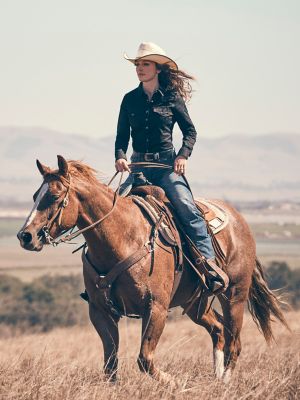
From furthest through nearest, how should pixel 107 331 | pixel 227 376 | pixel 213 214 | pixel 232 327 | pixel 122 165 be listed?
pixel 232 327, pixel 213 214, pixel 227 376, pixel 122 165, pixel 107 331

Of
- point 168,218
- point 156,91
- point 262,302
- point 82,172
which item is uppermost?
point 156,91

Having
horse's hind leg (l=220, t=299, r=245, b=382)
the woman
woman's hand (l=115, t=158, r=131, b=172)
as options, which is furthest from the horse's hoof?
horse's hind leg (l=220, t=299, r=245, b=382)

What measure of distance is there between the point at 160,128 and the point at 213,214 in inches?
60.5

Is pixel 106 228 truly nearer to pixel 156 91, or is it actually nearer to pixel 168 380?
pixel 168 380

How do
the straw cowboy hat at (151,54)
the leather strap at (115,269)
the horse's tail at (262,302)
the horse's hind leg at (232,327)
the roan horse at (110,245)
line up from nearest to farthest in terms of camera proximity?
1. the roan horse at (110,245)
2. the leather strap at (115,269)
3. the straw cowboy hat at (151,54)
4. the horse's hind leg at (232,327)
5. the horse's tail at (262,302)

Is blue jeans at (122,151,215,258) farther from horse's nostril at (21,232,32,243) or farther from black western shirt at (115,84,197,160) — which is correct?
horse's nostril at (21,232,32,243)

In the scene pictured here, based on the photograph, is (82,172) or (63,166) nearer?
(63,166)

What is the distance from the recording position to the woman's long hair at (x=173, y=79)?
1146 cm

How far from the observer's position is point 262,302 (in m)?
13.9

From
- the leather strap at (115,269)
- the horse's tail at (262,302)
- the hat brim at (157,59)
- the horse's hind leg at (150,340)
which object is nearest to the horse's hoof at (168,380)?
the horse's hind leg at (150,340)

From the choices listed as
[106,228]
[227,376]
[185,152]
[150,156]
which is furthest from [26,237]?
[227,376]

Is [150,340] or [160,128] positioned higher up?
[160,128]

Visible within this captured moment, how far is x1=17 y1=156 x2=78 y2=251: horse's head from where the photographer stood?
9.77 meters

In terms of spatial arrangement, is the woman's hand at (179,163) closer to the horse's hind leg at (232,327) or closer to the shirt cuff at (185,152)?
the shirt cuff at (185,152)
